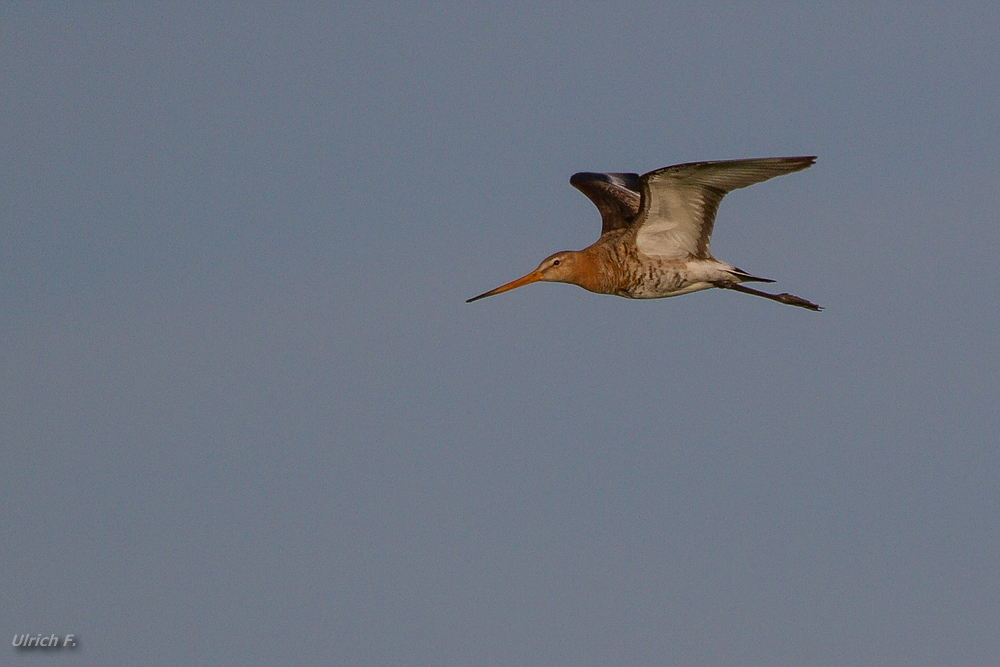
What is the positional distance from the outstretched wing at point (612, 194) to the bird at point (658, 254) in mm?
36

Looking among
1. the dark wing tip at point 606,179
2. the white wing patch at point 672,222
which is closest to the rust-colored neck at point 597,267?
the white wing patch at point 672,222

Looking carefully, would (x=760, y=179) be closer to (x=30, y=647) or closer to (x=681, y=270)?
(x=681, y=270)

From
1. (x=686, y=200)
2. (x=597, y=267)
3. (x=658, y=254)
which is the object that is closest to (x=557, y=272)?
(x=597, y=267)

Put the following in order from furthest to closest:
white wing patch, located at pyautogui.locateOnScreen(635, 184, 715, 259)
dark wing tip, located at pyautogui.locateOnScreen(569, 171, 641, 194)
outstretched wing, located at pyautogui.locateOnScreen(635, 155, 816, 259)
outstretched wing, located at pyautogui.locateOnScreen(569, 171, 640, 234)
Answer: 1. dark wing tip, located at pyautogui.locateOnScreen(569, 171, 641, 194)
2. outstretched wing, located at pyautogui.locateOnScreen(569, 171, 640, 234)
3. white wing patch, located at pyautogui.locateOnScreen(635, 184, 715, 259)
4. outstretched wing, located at pyautogui.locateOnScreen(635, 155, 816, 259)

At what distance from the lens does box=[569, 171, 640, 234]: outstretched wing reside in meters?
19.1

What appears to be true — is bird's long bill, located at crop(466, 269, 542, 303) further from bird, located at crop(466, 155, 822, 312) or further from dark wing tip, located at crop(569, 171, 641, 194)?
dark wing tip, located at crop(569, 171, 641, 194)

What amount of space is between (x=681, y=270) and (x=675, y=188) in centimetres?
144

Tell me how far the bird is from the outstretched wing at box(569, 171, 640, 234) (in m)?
0.04

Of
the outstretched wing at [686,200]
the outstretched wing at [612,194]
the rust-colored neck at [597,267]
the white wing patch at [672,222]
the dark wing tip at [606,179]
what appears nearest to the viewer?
the outstretched wing at [686,200]

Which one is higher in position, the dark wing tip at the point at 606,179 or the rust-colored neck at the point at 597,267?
the dark wing tip at the point at 606,179

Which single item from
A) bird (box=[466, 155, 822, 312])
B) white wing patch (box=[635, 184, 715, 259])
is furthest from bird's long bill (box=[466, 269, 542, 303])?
white wing patch (box=[635, 184, 715, 259])

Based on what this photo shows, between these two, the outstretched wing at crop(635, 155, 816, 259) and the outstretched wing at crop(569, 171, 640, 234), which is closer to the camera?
the outstretched wing at crop(635, 155, 816, 259)

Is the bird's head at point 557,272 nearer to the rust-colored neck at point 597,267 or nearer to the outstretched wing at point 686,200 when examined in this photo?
the rust-colored neck at point 597,267

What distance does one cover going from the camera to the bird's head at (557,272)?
18.4m
